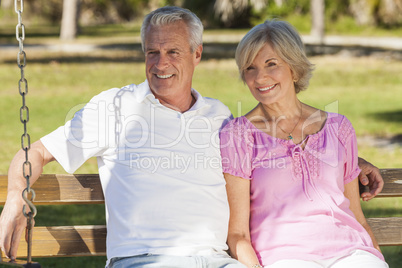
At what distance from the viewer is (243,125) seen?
345cm

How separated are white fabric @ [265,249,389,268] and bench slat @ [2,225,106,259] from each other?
962mm

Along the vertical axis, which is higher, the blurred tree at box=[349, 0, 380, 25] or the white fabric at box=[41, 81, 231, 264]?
the blurred tree at box=[349, 0, 380, 25]

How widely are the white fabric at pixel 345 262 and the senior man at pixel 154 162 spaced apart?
0.25 metres

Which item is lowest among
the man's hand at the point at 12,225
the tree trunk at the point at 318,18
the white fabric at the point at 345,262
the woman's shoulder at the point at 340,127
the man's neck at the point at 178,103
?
the white fabric at the point at 345,262

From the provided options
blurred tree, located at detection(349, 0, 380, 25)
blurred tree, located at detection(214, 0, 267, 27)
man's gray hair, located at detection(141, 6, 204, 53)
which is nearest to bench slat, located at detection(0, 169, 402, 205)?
man's gray hair, located at detection(141, 6, 204, 53)

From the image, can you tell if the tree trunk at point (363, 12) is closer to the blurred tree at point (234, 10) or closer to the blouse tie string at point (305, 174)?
the blurred tree at point (234, 10)

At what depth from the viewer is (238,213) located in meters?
3.31

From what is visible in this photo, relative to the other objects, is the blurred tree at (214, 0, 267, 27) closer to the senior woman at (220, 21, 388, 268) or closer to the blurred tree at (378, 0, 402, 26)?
the blurred tree at (378, 0, 402, 26)

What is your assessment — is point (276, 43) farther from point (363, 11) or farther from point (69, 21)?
point (363, 11)

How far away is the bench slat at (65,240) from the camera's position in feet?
11.7

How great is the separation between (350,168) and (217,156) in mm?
706

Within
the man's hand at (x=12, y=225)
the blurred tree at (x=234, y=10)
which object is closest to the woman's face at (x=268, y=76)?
the man's hand at (x=12, y=225)

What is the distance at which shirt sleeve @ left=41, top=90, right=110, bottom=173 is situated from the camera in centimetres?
324

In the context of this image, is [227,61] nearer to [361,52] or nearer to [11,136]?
[361,52]
